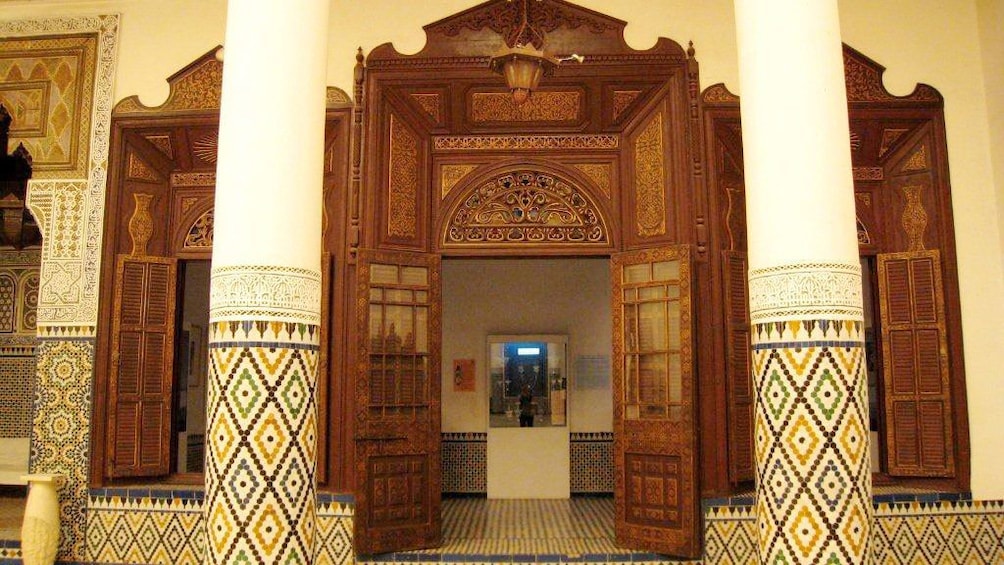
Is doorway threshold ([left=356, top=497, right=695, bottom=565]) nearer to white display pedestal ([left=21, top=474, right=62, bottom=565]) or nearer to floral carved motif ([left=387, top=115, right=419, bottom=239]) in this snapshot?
white display pedestal ([left=21, top=474, right=62, bottom=565])

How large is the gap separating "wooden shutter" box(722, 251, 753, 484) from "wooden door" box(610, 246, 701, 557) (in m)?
0.28

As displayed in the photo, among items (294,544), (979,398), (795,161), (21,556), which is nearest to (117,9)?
(21,556)

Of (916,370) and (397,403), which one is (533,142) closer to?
(397,403)

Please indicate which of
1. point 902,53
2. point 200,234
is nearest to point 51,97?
point 200,234

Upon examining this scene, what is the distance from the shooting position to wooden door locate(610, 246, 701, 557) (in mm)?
4867

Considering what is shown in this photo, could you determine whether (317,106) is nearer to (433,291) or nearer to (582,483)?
(433,291)

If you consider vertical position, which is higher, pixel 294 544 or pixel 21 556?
pixel 294 544

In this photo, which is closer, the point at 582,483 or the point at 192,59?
the point at 192,59

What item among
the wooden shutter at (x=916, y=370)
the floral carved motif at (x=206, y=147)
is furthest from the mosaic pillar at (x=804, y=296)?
the floral carved motif at (x=206, y=147)

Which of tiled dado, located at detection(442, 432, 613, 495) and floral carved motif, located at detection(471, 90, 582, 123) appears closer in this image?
floral carved motif, located at detection(471, 90, 582, 123)

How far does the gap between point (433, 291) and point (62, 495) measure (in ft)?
8.98

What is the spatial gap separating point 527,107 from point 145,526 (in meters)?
3.74

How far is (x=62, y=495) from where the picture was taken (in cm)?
513

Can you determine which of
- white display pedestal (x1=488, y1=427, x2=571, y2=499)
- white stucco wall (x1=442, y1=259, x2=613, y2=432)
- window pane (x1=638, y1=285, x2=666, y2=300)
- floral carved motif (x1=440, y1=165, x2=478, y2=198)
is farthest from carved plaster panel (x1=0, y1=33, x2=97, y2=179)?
white display pedestal (x1=488, y1=427, x2=571, y2=499)
